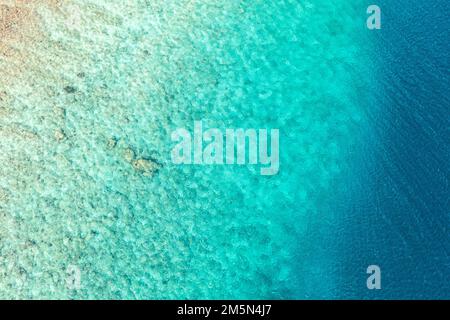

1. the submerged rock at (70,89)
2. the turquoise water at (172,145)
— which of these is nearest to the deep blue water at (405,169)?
the turquoise water at (172,145)

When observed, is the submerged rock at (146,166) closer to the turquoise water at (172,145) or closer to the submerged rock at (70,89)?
the turquoise water at (172,145)

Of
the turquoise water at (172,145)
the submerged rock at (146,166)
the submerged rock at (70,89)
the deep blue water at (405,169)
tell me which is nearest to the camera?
the turquoise water at (172,145)

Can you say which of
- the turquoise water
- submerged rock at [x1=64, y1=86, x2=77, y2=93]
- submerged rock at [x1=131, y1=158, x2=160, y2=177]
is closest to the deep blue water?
the turquoise water

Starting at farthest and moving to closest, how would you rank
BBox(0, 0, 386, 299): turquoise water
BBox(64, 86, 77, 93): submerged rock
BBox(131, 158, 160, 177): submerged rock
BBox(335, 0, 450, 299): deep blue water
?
BBox(64, 86, 77, 93): submerged rock → BBox(131, 158, 160, 177): submerged rock → BBox(335, 0, 450, 299): deep blue water → BBox(0, 0, 386, 299): turquoise water

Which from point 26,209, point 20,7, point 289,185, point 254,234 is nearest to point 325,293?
point 254,234

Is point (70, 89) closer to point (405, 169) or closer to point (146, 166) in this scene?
point (146, 166)

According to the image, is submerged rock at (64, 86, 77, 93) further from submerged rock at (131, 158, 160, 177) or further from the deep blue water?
→ the deep blue water

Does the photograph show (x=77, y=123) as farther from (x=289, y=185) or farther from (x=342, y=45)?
(x=342, y=45)

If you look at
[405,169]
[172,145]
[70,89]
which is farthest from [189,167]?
[405,169]
